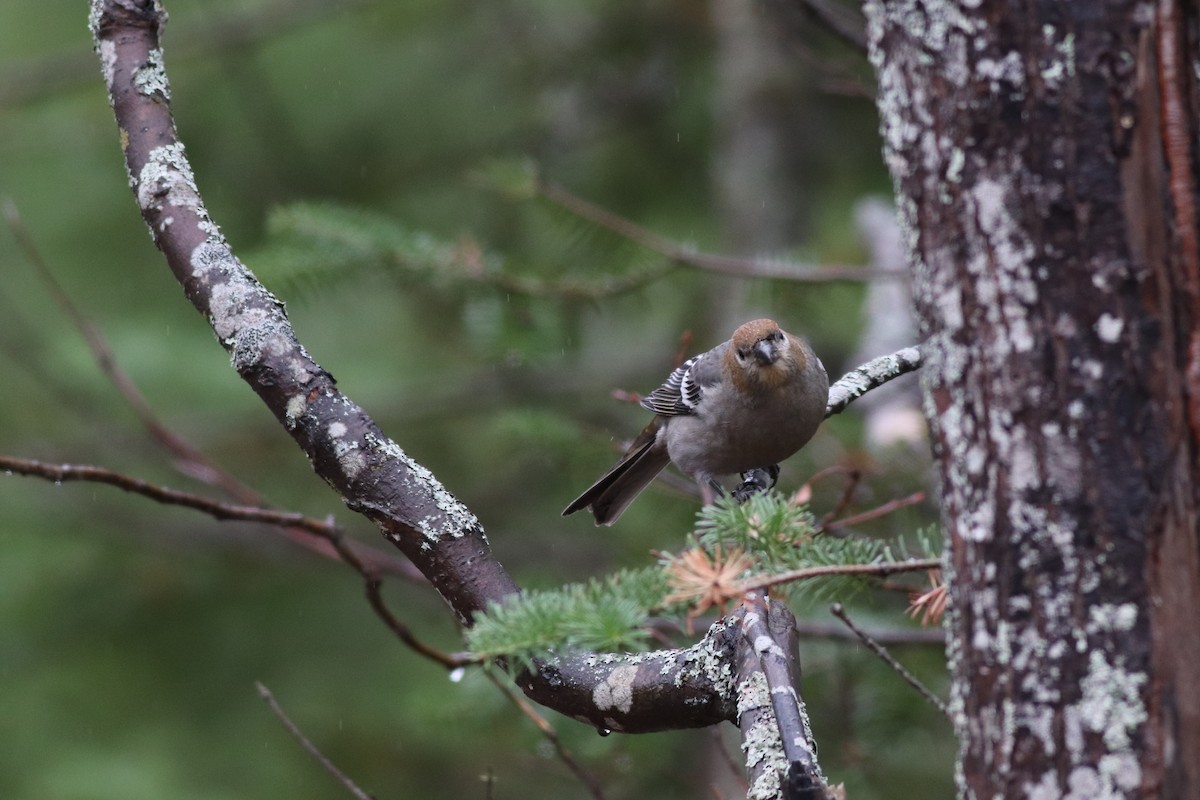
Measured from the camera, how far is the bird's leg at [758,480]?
11.7ft

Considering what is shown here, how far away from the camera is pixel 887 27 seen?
4.83 feet

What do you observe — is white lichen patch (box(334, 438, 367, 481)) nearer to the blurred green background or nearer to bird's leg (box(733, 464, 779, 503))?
bird's leg (box(733, 464, 779, 503))

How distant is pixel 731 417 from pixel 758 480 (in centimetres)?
28

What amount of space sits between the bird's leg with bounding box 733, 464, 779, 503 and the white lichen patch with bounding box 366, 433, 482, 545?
1354 mm

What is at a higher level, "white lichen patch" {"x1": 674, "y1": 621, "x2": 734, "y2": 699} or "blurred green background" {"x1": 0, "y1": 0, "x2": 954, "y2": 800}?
"blurred green background" {"x1": 0, "y1": 0, "x2": 954, "y2": 800}

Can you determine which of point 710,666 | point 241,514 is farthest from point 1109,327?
point 241,514

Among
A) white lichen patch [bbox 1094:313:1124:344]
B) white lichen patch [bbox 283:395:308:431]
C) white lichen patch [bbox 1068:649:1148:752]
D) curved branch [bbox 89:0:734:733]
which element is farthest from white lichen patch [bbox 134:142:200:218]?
white lichen patch [bbox 1068:649:1148:752]

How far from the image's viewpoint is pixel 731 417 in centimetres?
397

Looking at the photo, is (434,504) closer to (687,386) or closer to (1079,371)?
(1079,371)

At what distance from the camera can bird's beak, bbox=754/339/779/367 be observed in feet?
12.6

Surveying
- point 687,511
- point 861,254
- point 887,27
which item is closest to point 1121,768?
point 887,27

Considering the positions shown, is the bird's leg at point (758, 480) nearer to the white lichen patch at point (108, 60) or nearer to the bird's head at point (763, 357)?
the bird's head at point (763, 357)

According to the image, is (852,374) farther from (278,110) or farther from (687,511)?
(278,110)

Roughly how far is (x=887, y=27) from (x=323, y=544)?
2.71 meters
